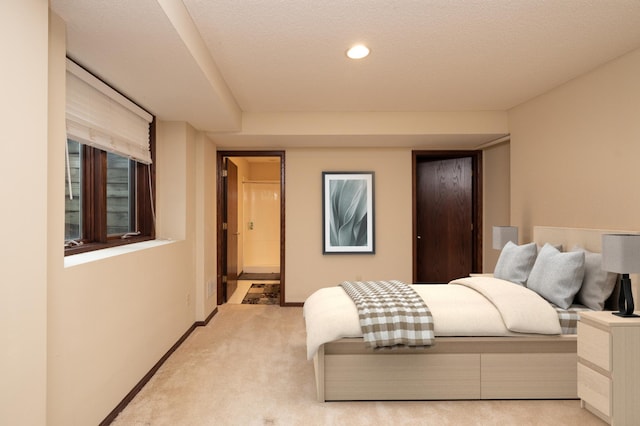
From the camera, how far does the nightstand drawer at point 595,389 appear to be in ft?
6.95

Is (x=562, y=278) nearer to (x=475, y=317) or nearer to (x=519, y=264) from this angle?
(x=519, y=264)

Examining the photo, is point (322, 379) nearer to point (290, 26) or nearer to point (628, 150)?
point (290, 26)

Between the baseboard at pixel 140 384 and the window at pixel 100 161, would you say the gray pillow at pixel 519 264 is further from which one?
the window at pixel 100 161

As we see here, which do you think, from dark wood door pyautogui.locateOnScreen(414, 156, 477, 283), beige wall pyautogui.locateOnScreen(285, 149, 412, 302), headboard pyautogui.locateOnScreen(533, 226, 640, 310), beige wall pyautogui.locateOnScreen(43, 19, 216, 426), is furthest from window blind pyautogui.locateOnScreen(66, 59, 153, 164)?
headboard pyautogui.locateOnScreen(533, 226, 640, 310)

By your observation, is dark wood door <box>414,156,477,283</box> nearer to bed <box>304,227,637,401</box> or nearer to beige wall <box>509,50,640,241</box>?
beige wall <box>509,50,640,241</box>

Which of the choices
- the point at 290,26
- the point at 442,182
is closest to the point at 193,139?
the point at 290,26

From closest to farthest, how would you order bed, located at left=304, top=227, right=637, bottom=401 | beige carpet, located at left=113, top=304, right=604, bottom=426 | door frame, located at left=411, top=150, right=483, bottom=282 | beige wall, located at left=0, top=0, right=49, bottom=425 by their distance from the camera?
beige wall, located at left=0, top=0, right=49, bottom=425, beige carpet, located at left=113, top=304, right=604, bottom=426, bed, located at left=304, top=227, right=637, bottom=401, door frame, located at left=411, top=150, right=483, bottom=282

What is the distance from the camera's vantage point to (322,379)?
253cm

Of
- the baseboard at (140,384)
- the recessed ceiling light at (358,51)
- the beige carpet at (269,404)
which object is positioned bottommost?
the beige carpet at (269,404)

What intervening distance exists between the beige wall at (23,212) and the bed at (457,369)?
1.51 meters

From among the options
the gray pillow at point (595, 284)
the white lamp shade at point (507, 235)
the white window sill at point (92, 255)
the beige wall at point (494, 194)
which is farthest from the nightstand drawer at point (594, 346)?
the white window sill at point (92, 255)

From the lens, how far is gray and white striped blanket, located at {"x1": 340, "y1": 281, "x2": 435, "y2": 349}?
243 centimetres

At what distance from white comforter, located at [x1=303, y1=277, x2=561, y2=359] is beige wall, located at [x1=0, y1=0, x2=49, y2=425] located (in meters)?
1.50

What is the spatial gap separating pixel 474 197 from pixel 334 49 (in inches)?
132
